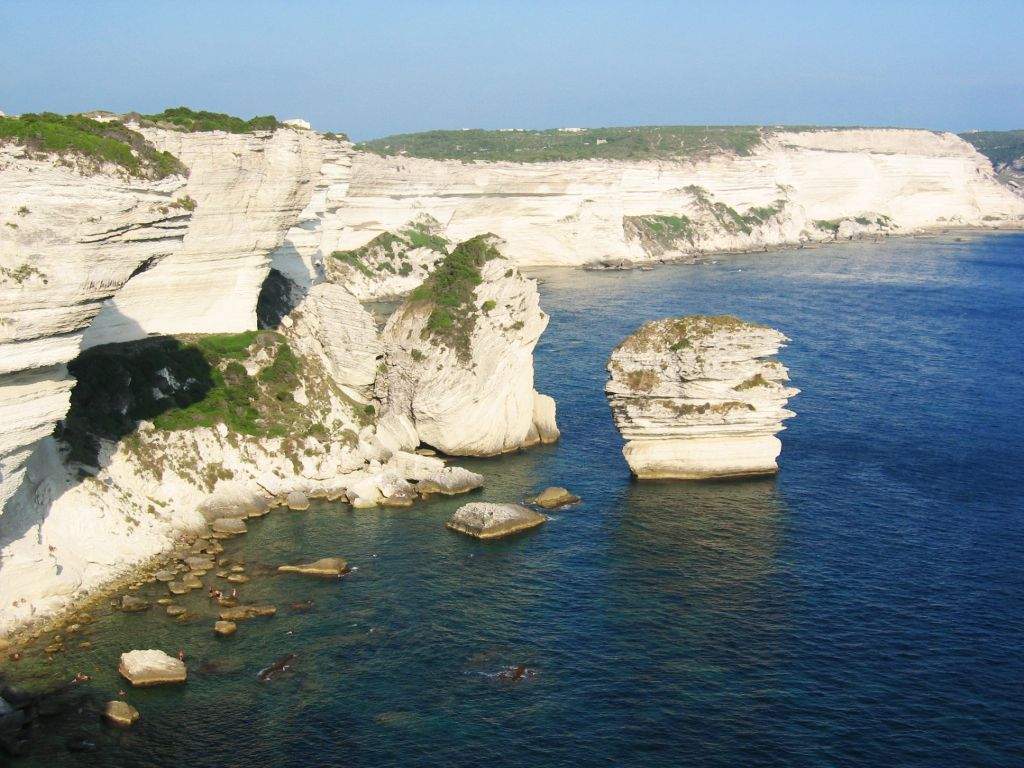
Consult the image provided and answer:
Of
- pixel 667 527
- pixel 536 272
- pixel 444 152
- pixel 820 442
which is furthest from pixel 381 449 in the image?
pixel 444 152

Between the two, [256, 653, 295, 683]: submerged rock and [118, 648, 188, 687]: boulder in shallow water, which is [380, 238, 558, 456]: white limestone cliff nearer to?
[256, 653, 295, 683]: submerged rock

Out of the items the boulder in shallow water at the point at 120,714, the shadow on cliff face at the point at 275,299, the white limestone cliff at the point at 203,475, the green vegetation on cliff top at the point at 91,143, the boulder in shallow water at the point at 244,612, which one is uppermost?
the green vegetation on cliff top at the point at 91,143

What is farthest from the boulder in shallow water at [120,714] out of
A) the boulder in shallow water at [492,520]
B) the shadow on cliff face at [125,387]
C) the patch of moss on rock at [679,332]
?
the patch of moss on rock at [679,332]

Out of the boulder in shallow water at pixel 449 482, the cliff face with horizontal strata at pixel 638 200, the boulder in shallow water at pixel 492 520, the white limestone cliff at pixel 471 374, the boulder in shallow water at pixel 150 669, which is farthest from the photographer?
the cliff face with horizontal strata at pixel 638 200

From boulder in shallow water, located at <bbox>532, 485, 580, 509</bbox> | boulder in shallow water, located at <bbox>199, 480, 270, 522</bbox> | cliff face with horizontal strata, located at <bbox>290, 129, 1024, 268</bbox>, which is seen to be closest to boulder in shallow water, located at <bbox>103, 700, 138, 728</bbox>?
boulder in shallow water, located at <bbox>199, 480, 270, 522</bbox>

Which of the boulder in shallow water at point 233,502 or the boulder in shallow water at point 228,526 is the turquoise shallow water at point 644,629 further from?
the boulder in shallow water at point 233,502

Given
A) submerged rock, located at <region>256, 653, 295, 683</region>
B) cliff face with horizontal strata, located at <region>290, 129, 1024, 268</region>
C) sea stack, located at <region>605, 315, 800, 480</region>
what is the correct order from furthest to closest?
1. cliff face with horizontal strata, located at <region>290, 129, 1024, 268</region>
2. sea stack, located at <region>605, 315, 800, 480</region>
3. submerged rock, located at <region>256, 653, 295, 683</region>

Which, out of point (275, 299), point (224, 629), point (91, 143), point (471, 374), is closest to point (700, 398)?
point (471, 374)
